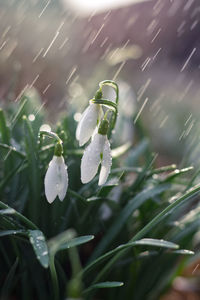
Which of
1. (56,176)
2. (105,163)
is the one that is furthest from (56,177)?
(105,163)

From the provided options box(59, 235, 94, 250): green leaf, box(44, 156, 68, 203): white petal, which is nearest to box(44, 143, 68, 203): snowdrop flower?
box(44, 156, 68, 203): white petal

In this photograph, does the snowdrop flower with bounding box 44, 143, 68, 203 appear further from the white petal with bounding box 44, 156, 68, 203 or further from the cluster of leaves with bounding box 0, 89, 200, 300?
the cluster of leaves with bounding box 0, 89, 200, 300

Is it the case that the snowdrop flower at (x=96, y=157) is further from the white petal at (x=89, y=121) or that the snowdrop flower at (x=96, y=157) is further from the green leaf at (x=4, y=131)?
the green leaf at (x=4, y=131)

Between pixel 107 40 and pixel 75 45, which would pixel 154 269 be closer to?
pixel 75 45

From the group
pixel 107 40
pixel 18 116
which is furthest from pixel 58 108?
pixel 18 116

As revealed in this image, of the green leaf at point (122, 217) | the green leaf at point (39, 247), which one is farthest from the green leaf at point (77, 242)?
the green leaf at point (122, 217)

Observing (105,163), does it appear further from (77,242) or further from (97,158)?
(77,242)

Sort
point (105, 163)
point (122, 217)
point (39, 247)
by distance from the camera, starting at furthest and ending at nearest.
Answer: point (122, 217) < point (105, 163) < point (39, 247)
